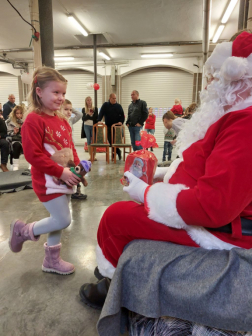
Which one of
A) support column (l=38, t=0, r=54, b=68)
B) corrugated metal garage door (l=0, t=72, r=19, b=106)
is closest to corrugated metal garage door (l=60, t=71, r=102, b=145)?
corrugated metal garage door (l=0, t=72, r=19, b=106)

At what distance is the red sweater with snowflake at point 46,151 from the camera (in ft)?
4.19

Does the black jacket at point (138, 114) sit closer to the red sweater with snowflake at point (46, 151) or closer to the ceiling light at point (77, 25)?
the ceiling light at point (77, 25)

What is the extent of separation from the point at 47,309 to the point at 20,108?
180 inches

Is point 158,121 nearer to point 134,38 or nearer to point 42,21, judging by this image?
point 134,38

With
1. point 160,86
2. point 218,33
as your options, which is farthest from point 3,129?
point 160,86

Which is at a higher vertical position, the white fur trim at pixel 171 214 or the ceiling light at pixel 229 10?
the ceiling light at pixel 229 10

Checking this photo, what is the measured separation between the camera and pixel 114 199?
3.02m

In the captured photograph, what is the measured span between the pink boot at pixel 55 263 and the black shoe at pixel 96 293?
26 centimetres

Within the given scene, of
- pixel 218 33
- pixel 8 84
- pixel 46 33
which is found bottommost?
pixel 46 33

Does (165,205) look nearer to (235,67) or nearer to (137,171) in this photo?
(137,171)

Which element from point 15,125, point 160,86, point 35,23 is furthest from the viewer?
point 160,86

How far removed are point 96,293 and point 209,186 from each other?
87 centimetres

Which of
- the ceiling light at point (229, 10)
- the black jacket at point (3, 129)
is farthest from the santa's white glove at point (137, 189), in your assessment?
the ceiling light at point (229, 10)

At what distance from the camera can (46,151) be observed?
4.48 ft
